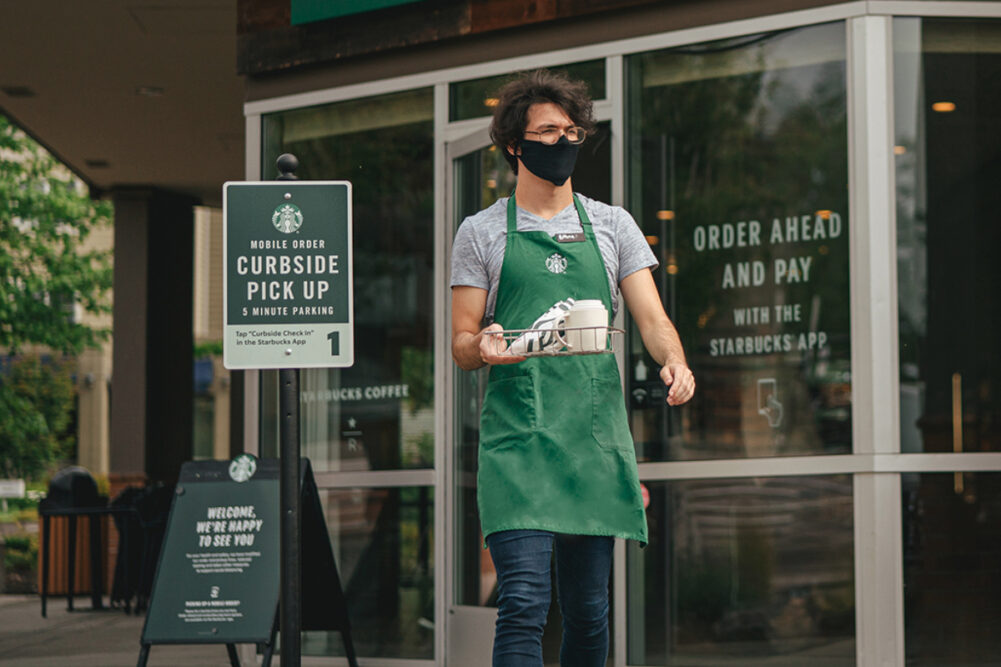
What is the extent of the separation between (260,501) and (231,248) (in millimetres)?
2100

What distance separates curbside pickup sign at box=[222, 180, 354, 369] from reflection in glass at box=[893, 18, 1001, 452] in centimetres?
256

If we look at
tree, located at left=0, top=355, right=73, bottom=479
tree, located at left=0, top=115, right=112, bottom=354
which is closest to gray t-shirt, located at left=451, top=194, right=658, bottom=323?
tree, located at left=0, top=115, right=112, bottom=354

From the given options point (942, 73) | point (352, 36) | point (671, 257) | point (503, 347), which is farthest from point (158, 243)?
point (503, 347)

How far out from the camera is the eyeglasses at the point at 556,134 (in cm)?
366

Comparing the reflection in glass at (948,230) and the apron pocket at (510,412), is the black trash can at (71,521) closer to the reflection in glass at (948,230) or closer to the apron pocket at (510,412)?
the reflection in glass at (948,230)

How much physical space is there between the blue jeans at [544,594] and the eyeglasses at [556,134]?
1035 millimetres

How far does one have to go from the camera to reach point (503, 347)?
3365 millimetres

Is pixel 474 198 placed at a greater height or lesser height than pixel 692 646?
greater

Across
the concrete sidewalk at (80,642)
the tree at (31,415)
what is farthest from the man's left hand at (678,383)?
the tree at (31,415)

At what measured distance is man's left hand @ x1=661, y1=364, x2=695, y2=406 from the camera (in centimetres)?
331

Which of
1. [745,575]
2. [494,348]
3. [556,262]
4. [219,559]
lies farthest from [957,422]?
[219,559]

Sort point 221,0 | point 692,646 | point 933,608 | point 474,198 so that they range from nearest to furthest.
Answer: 1. point 933,608
2. point 692,646
3. point 474,198
4. point 221,0

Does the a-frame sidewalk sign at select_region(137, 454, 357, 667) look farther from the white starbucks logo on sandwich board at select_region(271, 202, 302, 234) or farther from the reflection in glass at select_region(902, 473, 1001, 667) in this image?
the reflection in glass at select_region(902, 473, 1001, 667)

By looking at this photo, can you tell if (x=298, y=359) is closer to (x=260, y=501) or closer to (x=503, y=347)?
(x=503, y=347)
